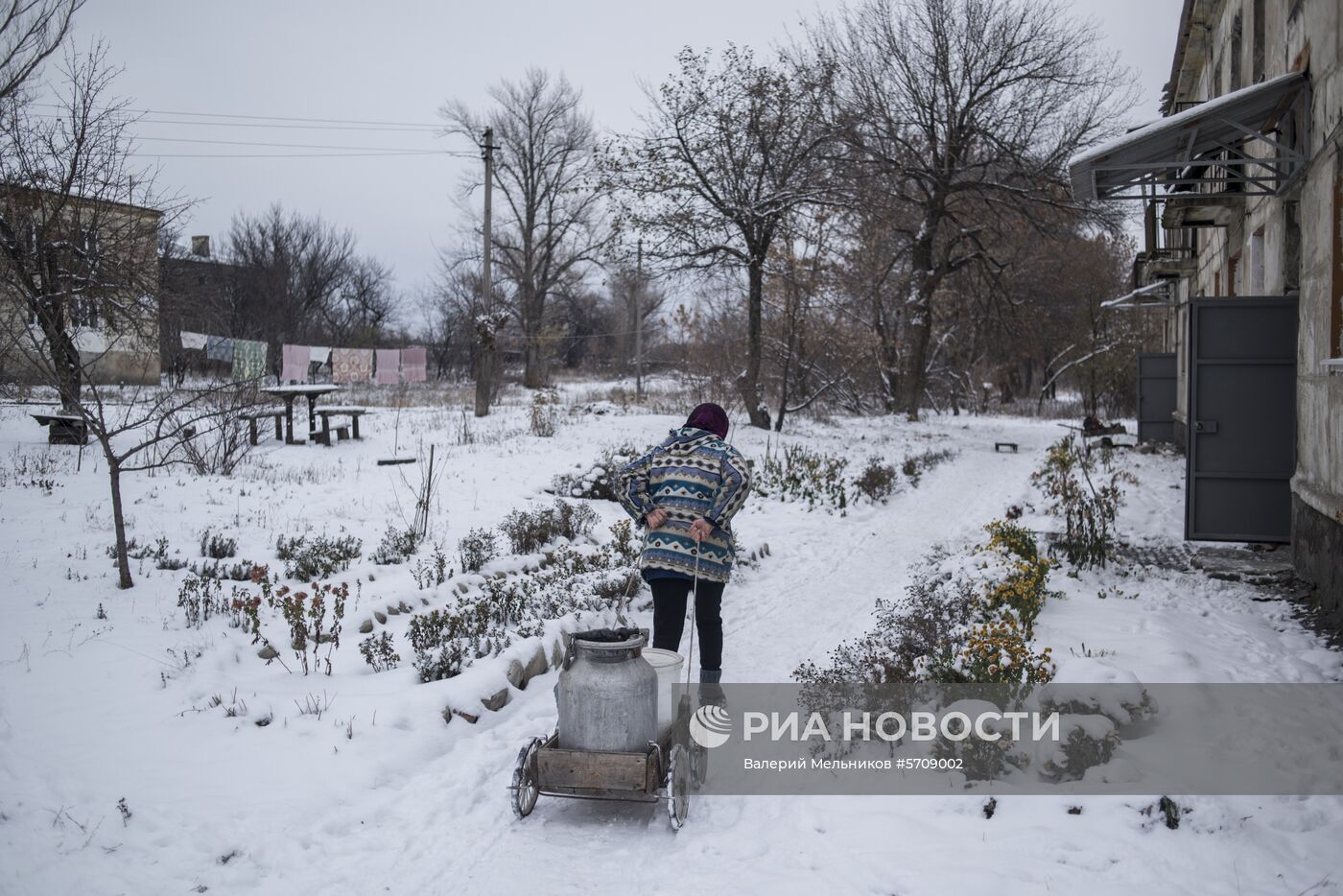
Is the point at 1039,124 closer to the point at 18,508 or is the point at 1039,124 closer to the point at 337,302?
the point at 18,508

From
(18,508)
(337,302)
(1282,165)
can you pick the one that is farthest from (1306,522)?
(337,302)

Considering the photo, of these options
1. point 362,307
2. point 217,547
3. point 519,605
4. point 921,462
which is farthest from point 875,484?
point 362,307

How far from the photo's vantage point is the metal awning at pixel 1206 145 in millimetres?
8359

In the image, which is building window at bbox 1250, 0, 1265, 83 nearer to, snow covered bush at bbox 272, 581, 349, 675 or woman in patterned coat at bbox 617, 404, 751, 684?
woman in patterned coat at bbox 617, 404, 751, 684

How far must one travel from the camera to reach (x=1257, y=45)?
11117 millimetres

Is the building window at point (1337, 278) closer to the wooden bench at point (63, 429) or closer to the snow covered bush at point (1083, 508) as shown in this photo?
the snow covered bush at point (1083, 508)

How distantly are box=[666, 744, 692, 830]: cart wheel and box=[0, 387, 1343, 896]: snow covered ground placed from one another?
85 millimetres

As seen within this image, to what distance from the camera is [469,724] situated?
535 centimetres

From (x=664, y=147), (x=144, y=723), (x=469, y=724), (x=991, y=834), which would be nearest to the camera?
(x=991, y=834)

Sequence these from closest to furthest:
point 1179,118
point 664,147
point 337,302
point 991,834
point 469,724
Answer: point 991,834 < point 469,724 < point 1179,118 < point 664,147 < point 337,302

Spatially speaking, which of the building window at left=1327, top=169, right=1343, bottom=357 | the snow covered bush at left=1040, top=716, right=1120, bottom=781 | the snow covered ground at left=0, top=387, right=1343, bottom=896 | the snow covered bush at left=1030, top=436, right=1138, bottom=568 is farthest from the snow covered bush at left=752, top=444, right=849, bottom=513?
the snow covered bush at left=1040, top=716, right=1120, bottom=781

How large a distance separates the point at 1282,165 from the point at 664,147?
13.8m

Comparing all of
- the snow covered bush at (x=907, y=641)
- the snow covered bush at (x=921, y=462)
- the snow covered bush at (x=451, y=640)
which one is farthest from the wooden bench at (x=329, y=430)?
the snow covered bush at (x=907, y=641)

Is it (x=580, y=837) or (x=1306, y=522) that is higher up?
(x=1306, y=522)
